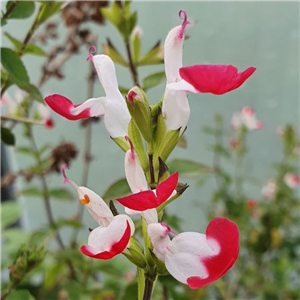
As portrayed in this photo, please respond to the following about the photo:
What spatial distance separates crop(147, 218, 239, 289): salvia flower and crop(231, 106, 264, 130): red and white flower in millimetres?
1038

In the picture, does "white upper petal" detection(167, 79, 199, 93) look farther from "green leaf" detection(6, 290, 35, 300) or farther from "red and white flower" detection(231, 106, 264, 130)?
"red and white flower" detection(231, 106, 264, 130)

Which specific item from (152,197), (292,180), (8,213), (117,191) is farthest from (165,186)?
(292,180)

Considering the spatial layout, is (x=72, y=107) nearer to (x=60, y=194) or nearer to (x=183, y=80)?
(x=183, y=80)

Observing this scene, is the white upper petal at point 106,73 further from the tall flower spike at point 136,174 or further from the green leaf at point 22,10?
the green leaf at point 22,10

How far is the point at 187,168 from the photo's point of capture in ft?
1.48

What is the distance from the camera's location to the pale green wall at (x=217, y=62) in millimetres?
1187

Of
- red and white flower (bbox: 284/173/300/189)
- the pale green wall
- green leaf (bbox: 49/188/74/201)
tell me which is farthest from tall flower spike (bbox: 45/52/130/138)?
red and white flower (bbox: 284/173/300/189)

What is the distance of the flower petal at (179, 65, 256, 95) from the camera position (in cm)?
20

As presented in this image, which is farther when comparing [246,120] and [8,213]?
[246,120]

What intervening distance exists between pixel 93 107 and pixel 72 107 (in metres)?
0.02

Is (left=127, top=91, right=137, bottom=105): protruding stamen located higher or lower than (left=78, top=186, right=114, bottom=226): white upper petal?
higher

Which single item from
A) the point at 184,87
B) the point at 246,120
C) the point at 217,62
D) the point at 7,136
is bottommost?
the point at 246,120

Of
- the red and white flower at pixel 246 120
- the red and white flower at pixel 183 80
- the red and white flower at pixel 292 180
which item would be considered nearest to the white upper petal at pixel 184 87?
the red and white flower at pixel 183 80

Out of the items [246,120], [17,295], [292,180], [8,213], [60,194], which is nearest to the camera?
[17,295]
